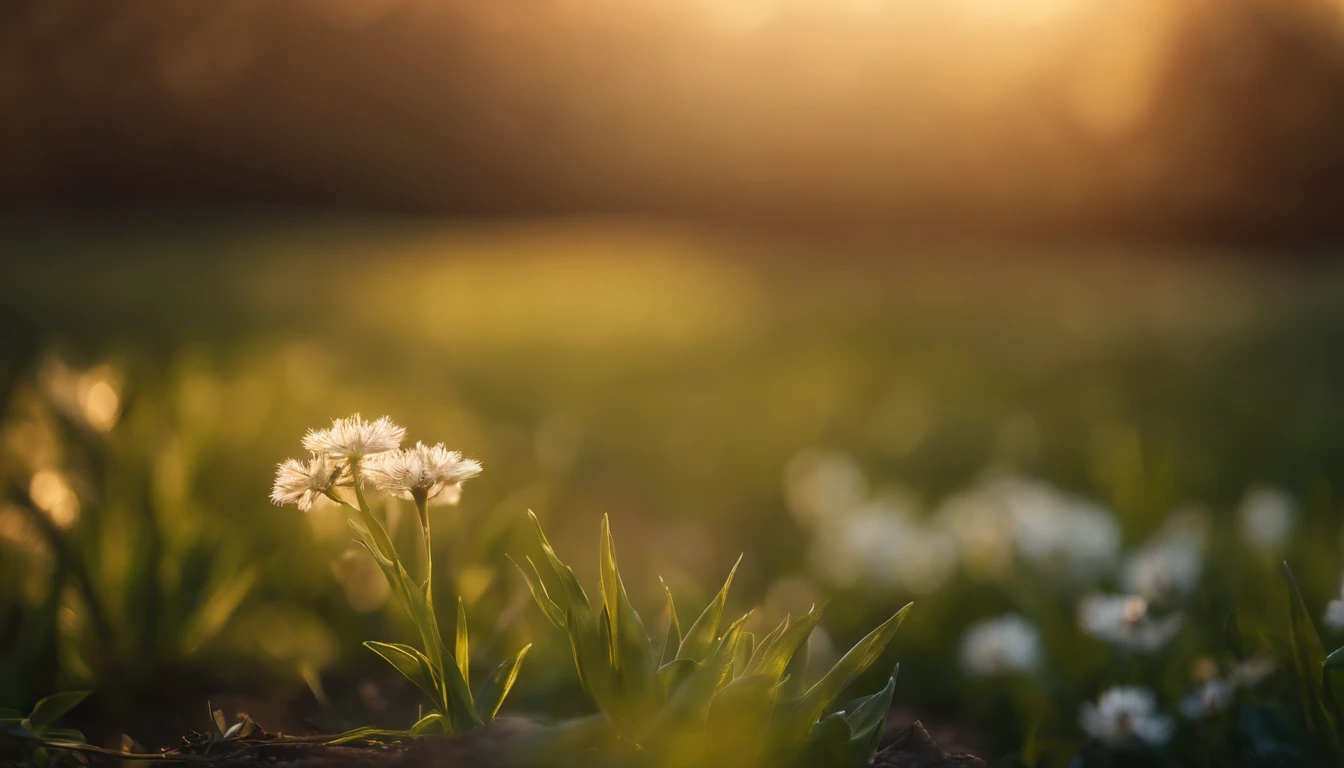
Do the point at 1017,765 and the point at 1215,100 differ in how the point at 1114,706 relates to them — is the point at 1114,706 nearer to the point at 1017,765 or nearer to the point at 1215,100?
the point at 1017,765

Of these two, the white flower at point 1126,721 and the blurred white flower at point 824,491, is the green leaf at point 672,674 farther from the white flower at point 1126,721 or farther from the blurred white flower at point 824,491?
the blurred white flower at point 824,491

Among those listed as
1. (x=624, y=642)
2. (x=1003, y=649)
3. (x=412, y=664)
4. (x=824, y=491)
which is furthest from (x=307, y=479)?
(x=824, y=491)

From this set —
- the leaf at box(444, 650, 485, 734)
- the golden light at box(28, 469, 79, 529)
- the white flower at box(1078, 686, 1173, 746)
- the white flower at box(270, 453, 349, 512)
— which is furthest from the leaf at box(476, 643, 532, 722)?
the golden light at box(28, 469, 79, 529)

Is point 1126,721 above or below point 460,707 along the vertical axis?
below

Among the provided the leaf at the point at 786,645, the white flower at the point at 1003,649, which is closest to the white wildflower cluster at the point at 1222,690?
the white flower at the point at 1003,649

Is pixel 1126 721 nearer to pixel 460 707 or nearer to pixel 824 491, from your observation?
pixel 460 707

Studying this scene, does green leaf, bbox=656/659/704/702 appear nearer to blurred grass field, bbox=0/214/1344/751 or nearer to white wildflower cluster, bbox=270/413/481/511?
white wildflower cluster, bbox=270/413/481/511

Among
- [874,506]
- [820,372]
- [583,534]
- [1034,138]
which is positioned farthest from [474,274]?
[874,506]
